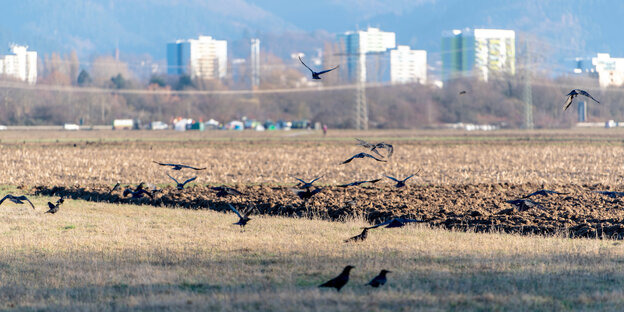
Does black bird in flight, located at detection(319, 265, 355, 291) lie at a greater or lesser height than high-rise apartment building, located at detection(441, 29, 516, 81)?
lesser

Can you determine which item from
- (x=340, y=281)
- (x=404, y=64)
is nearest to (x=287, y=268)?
(x=340, y=281)

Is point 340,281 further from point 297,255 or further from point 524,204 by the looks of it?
point 524,204

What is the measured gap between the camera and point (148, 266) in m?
11.5

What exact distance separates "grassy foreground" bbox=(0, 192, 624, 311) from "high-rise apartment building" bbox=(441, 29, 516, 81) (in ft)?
268

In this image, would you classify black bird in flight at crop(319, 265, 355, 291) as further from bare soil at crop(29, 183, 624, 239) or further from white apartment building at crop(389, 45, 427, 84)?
white apartment building at crop(389, 45, 427, 84)

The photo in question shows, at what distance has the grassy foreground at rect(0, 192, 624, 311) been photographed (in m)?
9.17

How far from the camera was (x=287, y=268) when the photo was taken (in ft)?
37.0

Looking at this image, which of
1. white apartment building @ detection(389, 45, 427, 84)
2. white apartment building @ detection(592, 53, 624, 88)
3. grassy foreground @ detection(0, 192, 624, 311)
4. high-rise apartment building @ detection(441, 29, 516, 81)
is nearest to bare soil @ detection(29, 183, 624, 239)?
grassy foreground @ detection(0, 192, 624, 311)

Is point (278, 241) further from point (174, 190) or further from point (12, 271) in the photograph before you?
point (174, 190)

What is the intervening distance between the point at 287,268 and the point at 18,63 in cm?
8318

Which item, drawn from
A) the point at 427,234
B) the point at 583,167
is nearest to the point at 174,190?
the point at 427,234

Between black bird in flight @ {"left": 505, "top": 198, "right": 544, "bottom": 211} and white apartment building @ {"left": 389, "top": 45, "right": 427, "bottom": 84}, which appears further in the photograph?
white apartment building @ {"left": 389, "top": 45, "right": 427, "bottom": 84}

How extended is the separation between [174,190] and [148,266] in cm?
1132

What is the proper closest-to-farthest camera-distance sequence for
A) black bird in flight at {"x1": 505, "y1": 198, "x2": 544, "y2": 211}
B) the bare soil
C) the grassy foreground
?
the grassy foreground → black bird in flight at {"x1": 505, "y1": 198, "x2": 544, "y2": 211} → the bare soil
